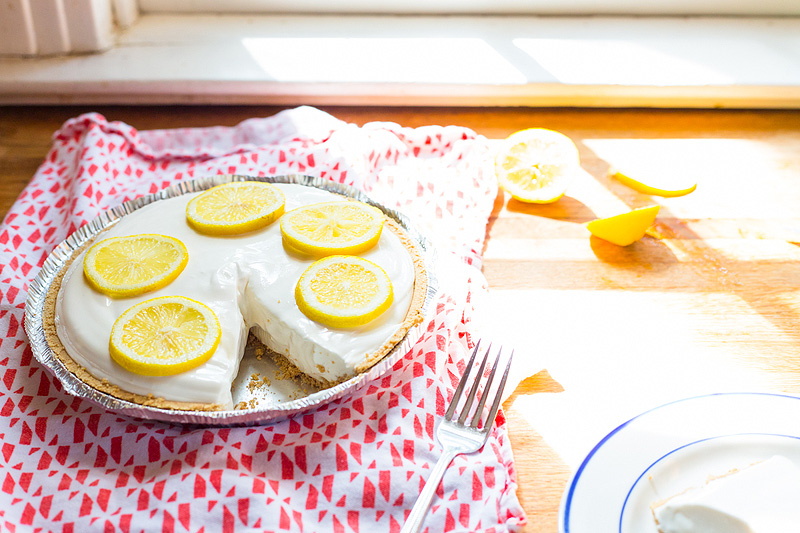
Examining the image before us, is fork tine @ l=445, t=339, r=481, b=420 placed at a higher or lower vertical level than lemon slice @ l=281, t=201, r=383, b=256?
lower

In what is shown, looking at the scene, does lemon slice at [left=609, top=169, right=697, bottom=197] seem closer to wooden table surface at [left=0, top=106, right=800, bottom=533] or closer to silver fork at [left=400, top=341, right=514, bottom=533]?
wooden table surface at [left=0, top=106, right=800, bottom=533]

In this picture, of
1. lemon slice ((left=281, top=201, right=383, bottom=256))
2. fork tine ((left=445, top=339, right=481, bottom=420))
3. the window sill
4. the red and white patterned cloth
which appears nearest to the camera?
the red and white patterned cloth

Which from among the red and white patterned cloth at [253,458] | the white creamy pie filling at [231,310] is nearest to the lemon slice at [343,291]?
the white creamy pie filling at [231,310]

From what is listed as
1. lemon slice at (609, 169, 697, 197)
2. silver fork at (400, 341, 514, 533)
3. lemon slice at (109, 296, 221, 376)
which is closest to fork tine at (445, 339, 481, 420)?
silver fork at (400, 341, 514, 533)

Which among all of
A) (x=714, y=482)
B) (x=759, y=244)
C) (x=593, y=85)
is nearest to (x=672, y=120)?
(x=593, y=85)

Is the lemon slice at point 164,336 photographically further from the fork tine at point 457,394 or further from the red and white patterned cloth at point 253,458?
the fork tine at point 457,394

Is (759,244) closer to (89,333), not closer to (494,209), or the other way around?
(494,209)

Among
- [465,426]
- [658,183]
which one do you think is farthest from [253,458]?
[658,183]
